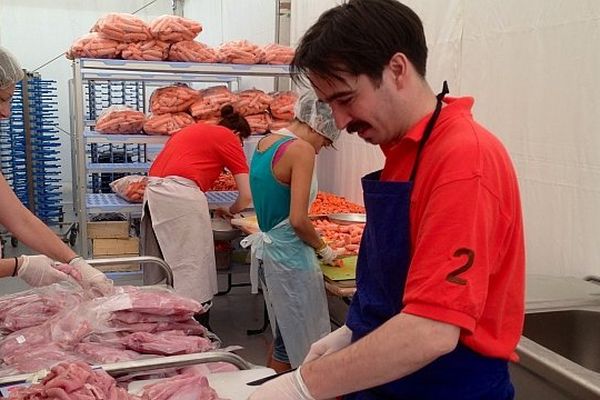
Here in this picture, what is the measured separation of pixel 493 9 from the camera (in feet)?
9.43

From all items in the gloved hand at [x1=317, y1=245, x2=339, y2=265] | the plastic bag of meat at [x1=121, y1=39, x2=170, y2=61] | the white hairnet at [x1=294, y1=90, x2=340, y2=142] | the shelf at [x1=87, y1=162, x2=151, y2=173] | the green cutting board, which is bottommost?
the green cutting board

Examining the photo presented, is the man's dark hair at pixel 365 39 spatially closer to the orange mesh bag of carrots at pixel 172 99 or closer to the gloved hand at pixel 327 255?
the gloved hand at pixel 327 255

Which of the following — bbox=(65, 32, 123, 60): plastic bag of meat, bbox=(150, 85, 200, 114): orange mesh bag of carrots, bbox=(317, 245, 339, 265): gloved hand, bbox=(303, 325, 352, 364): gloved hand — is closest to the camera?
bbox=(303, 325, 352, 364): gloved hand

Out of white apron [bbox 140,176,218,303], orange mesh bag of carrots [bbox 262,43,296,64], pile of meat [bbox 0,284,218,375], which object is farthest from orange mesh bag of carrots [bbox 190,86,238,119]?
pile of meat [bbox 0,284,218,375]

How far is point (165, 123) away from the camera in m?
4.95

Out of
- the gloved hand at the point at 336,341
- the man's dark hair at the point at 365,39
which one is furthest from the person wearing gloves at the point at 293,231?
the man's dark hair at the point at 365,39

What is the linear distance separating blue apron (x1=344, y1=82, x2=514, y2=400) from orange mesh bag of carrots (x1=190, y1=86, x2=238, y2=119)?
379 centimetres

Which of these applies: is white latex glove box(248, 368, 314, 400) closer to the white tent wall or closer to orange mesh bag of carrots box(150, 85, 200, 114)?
the white tent wall

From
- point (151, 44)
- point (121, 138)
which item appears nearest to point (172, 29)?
point (151, 44)

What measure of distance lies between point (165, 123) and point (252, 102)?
757 millimetres

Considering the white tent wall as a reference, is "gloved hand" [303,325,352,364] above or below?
below

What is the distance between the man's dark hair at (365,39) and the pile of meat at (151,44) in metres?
3.85

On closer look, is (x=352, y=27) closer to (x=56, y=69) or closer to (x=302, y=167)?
(x=302, y=167)

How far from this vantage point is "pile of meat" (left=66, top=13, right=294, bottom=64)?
15.7 feet
